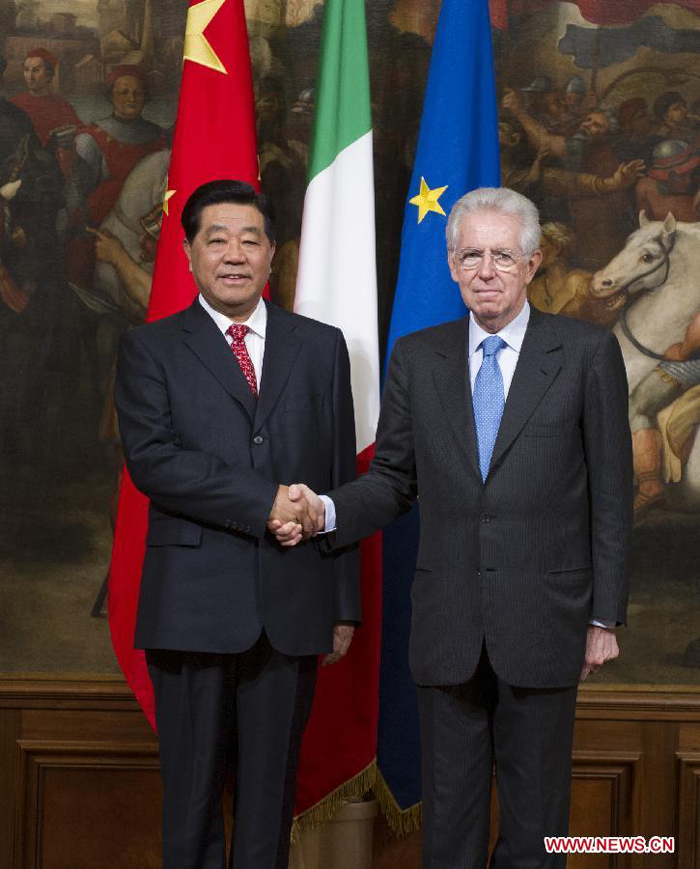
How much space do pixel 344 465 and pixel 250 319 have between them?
459 millimetres

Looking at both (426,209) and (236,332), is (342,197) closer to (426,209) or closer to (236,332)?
(426,209)

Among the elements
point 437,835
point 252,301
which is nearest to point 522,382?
point 252,301

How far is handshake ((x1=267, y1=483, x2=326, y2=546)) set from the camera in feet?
8.95

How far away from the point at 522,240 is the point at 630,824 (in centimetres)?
230

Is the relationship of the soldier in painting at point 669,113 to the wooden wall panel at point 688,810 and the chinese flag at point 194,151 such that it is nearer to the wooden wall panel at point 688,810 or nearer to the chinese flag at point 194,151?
the chinese flag at point 194,151

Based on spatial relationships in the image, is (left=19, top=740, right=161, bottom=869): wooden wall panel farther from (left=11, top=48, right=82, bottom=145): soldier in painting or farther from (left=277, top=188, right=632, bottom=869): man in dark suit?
(left=11, top=48, right=82, bottom=145): soldier in painting

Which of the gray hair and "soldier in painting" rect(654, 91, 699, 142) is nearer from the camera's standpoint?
the gray hair

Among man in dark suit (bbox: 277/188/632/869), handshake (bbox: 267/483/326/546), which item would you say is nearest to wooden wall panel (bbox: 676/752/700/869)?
man in dark suit (bbox: 277/188/632/869)

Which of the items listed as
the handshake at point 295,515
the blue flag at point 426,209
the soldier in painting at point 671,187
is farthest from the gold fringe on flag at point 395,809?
the soldier in painting at point 671,187

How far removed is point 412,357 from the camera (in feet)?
9.34

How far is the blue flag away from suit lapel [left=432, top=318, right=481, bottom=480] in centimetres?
74

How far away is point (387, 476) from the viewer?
2912 mm

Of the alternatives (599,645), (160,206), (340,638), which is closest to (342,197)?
(160,206)

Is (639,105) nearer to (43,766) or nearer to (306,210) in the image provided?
(306,210)
